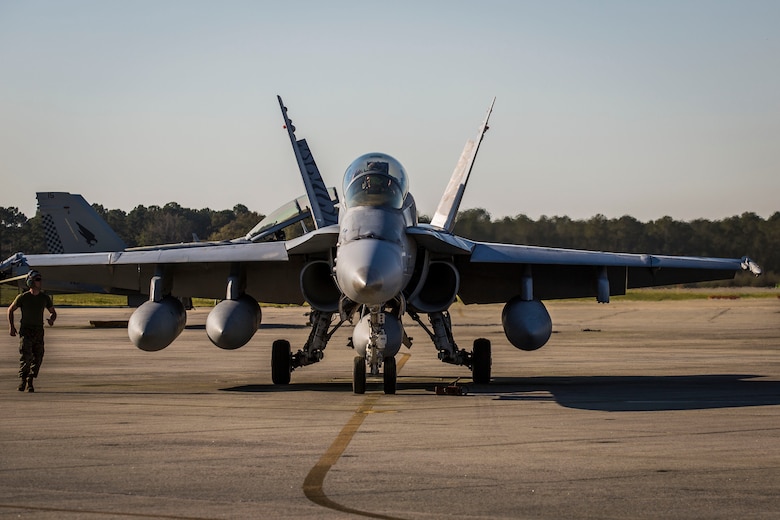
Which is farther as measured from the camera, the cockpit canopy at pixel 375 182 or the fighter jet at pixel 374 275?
Result: the cockpit canopy at pixel 375 182

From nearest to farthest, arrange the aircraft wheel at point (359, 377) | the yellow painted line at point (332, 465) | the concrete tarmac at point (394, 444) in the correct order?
the yellow painted line at point (332, 465) → the concrete tarmac at point (394, 444) → the aircraft wheel at point (359, 377)

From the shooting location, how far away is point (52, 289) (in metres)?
34.1

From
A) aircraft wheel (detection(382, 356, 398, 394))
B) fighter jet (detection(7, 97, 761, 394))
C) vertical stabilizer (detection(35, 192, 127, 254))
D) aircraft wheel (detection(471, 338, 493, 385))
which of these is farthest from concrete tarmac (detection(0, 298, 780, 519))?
vertical stabilizer (detection(35, 192, 127, 254))

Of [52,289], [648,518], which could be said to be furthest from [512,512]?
[52,289]

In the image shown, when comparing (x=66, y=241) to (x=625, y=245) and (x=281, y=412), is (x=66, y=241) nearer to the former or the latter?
(x=281, y=412)

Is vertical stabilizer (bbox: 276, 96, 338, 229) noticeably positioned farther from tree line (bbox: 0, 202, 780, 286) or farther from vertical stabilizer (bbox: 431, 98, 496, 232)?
tree line (bbox: 0, 202, 780, 286)

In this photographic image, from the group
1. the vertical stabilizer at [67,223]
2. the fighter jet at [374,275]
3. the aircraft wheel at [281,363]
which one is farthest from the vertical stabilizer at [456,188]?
the vertical stabilizer at [67,223]

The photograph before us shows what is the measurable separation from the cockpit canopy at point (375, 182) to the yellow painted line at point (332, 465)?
9.31 ft

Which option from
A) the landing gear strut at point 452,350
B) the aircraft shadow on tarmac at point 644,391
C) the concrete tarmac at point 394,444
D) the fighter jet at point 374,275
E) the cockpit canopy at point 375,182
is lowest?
the aircraft shadow on tarmac at point 644,391

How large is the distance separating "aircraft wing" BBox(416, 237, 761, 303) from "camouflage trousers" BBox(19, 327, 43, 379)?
17.7ft

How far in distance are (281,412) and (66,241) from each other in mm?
25688

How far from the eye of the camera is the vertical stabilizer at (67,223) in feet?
117

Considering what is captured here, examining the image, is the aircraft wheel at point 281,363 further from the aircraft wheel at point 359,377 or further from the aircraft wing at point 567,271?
the aircraft wing at point 567,271

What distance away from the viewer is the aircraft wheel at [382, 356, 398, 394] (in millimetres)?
14234
